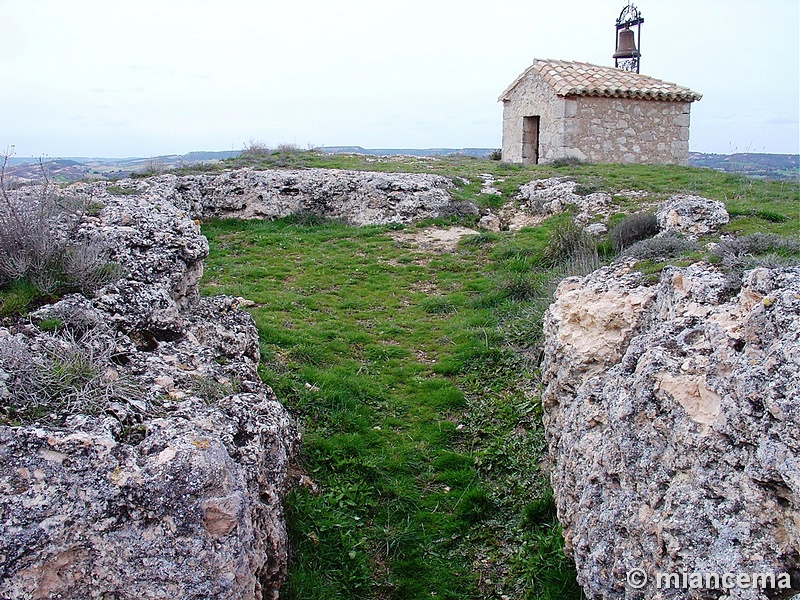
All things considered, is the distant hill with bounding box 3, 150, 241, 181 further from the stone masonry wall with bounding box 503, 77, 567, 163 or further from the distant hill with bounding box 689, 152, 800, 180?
the distant hill with bounding box 689, 152, 800, 180

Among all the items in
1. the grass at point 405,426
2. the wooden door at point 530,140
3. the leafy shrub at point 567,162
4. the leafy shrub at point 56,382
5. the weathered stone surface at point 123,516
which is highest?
the wooden door at point 530,140

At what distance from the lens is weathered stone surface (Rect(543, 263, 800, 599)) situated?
2339 millimetres

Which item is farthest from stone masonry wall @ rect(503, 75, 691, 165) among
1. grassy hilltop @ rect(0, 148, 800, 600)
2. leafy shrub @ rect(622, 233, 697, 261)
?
leafy shrub @ rect(622, 233, 697, 261)

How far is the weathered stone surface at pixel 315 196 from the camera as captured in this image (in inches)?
503

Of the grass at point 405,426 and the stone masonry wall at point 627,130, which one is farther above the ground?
the stone masonry wall at point 627,130

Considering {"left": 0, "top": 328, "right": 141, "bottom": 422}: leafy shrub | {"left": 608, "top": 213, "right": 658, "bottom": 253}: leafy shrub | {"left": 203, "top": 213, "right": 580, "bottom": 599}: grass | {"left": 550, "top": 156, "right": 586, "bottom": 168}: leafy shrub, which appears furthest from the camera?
{"left": 550, "top": 156, "right": 586, "bottom": 168}: leafy shrub

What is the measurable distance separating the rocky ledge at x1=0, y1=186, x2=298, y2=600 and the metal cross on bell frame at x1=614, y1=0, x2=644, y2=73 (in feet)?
74.1

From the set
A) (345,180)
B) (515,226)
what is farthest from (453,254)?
(345,180)

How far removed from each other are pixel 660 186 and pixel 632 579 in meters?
11.6

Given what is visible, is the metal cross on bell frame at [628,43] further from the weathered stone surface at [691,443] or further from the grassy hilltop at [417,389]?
the weathered stone surface at [691,443]

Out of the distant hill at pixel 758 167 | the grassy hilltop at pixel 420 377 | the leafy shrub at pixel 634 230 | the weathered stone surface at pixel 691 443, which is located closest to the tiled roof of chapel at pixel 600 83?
the distant hill at pixel 758 167

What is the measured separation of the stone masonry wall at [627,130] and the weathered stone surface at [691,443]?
44.7 ft

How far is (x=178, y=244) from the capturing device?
5.13 metres

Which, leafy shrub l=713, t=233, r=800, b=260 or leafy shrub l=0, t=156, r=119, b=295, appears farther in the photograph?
leafy shrub l=713, t=233, r=800, b=260
